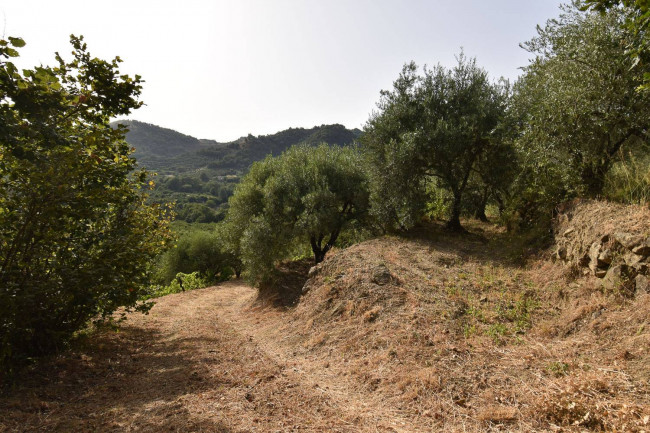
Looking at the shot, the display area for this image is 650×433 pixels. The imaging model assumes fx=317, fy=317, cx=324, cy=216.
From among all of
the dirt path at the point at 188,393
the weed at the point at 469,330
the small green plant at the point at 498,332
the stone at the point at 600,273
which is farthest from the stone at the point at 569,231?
the dirt path at the point at 188,393

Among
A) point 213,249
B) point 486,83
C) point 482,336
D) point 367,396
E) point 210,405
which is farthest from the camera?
point 213,249

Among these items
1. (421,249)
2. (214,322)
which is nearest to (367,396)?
(421,249)

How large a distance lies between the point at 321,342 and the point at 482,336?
3.99 meters

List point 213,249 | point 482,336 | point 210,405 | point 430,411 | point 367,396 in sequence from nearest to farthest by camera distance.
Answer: point 430,411 → point 210,405 → point 367,396 → point 482,336 → point 213,249

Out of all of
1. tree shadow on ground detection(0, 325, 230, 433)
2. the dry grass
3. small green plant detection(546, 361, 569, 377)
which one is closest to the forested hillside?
the dry grass

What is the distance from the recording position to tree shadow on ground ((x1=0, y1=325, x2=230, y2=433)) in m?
4.48

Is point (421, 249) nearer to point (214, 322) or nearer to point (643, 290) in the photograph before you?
point (643, 290)

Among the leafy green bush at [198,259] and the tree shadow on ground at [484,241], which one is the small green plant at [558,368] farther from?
the leafy green bush at [198,259]

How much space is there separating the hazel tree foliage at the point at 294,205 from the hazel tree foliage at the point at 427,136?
5.60 ft

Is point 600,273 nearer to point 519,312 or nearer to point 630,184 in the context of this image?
point 519,312

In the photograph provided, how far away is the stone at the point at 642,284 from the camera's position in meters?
5.83

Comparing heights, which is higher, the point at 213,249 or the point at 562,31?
the point at 562,31

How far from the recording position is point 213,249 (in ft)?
128

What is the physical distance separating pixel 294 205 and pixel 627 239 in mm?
11567
